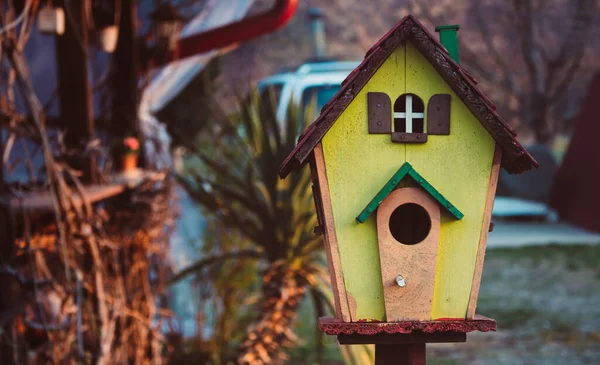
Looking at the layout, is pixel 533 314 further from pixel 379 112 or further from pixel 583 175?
pixel 379 112

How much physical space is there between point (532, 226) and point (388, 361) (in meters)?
11.3

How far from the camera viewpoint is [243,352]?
4746mm

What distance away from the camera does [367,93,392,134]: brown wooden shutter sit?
1.88m

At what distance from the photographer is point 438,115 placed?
1.90 metres

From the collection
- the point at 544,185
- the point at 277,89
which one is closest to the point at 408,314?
the point at 277,89

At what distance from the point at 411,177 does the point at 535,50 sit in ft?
48.5

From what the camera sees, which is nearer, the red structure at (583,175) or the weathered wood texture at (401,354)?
the weathered wood texture at (401,354)

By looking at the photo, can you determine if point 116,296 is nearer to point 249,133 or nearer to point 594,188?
point 249,133

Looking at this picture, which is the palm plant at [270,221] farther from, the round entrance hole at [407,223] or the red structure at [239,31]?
the round entrance hole at [407,223]

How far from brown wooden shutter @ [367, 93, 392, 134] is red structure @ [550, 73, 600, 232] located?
10.9 meters

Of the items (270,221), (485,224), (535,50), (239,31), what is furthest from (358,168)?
(535,50)

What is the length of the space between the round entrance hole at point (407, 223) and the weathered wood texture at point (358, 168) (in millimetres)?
185

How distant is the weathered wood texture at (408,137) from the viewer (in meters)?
1.88

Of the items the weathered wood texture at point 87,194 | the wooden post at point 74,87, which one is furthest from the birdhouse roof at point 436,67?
the wooden post at point 74,87
